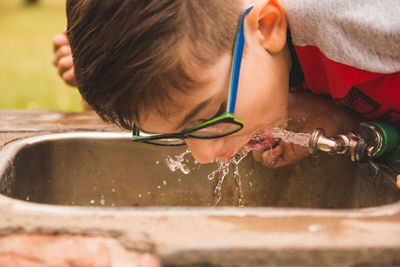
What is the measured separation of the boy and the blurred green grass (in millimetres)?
1559

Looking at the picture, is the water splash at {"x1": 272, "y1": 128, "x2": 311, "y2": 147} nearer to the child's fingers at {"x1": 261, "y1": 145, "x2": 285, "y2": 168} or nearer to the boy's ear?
the child's fingers at {"x1": 261, "y1": 145, "x2": 285, "y2": 168}

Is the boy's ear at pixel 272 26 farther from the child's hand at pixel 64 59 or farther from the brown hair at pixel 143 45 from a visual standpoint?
the child's hand at pixel 64 59

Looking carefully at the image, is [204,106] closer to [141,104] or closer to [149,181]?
[141,104]

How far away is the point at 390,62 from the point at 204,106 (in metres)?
0.30

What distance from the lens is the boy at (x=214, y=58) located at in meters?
0.63

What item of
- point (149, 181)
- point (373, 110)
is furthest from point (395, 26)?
point (149, 181)

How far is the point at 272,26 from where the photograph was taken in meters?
0.74

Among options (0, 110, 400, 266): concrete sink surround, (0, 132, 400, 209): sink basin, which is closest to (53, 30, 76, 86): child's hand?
(0, 110, 400, 266): concrete sink surround

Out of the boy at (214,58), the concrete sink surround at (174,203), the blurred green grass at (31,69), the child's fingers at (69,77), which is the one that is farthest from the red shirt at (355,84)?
the blurred green grass at (31,69)

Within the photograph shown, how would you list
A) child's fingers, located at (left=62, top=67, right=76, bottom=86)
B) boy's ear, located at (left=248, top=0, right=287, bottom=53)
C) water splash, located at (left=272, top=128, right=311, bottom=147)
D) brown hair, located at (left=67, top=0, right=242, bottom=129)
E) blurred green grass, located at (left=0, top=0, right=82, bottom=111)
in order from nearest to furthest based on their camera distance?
brown hair, located at (left=67, top=0, right=242, bottom=129)
boy's ear, located at (left=248, top=0, right=287, bottom=53)
water splash, located at (left=272, top=128, right=311, bottom=147)
child's fingers, located at (left=62, top=67, right=76, bottom=86)
blurred green grass, located at (left=0, top=0, right=82, bottom=111)

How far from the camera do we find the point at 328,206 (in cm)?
98

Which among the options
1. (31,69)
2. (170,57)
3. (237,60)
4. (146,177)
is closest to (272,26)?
(237,60)

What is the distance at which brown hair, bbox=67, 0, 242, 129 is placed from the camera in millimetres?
621

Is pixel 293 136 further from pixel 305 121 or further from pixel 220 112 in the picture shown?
pixel 220 112
